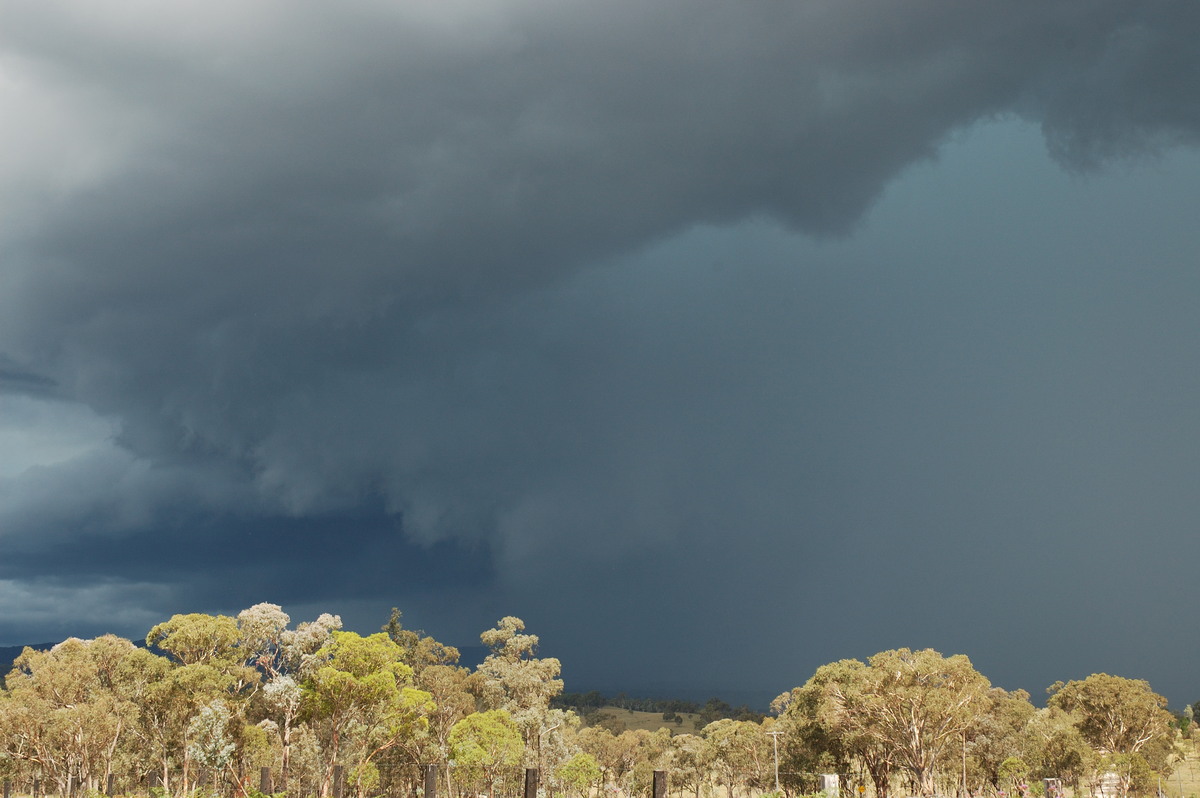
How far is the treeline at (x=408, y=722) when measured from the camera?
48.6 metres

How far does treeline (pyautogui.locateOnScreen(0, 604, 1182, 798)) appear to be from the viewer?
48562 mm

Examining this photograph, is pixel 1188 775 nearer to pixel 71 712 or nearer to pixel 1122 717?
pixel 1122 717

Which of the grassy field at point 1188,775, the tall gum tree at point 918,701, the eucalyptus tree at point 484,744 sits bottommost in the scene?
the grassy field at point 1188,775

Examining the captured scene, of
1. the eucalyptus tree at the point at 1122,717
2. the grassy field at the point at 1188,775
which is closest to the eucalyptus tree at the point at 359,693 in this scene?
the eucalyptus tree at the point at 1122,717

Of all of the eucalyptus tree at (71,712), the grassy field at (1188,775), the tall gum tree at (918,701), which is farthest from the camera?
the grassy field at (1188,775)

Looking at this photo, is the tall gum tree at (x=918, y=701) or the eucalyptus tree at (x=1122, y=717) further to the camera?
the eucalyptus tree at (x=1122, y=717)

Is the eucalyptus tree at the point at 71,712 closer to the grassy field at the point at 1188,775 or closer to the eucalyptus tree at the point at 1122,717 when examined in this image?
the eucalyptus tree at the point at 1122,717

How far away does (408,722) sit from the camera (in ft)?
171

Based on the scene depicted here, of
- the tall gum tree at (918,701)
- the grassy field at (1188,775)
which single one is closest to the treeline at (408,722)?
the tall gum tree at (918,701)

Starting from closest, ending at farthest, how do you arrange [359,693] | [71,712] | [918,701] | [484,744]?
[359,693] → [918,701] → [71,712] → [484,744]

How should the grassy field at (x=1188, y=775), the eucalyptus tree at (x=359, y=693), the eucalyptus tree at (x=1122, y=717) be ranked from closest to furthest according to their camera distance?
the eucalyptus tree at (x=359, y=693) < the eucalyptus tree at (x=1122, y=717) < the grassy field at (x=1188, y=775)

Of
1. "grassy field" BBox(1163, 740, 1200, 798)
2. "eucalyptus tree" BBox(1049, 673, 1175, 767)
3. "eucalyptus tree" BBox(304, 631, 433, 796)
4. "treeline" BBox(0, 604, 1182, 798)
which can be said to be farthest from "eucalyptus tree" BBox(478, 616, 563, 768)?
"grassy field" BBox(1163, 740, 1200, 798)

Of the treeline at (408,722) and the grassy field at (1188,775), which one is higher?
the treeline at (408,722)

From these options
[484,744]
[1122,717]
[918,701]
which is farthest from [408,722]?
[1122,717]
